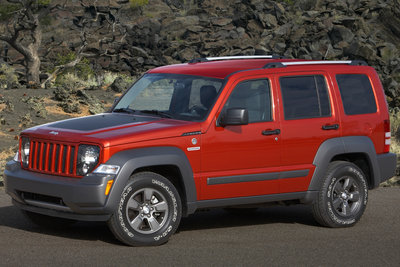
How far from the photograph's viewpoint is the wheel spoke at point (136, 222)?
8086 mm

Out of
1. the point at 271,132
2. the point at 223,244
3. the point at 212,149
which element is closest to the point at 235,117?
the point at 212,149

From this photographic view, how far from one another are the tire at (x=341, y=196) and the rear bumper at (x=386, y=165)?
0.35 metres

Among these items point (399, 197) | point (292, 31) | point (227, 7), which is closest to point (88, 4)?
point (227, 7)

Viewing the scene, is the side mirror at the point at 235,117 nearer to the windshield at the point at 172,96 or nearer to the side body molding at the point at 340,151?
the windshield at the point at 172,96

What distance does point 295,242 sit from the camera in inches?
338

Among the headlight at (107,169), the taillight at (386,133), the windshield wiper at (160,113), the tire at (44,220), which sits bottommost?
the tire at (44,220)

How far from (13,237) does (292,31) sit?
45797mm

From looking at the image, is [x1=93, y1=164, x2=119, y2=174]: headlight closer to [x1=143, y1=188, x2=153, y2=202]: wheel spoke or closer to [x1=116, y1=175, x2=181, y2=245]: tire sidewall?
[x1=116, y1=175, x2=181, y2=245]: tire sidewall

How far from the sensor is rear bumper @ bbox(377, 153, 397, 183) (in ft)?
32.8

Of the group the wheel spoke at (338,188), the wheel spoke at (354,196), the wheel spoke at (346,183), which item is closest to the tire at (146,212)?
the wheel spoke at (338,188)

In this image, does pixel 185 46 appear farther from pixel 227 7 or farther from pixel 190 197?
pixel 190 197

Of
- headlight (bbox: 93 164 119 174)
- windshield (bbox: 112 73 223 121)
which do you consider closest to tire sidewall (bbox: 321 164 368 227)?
windshield (bbox: 112 73 223 121)

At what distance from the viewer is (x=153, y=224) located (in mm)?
8203

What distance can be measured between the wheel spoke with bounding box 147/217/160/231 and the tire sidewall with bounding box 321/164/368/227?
2178 mm
